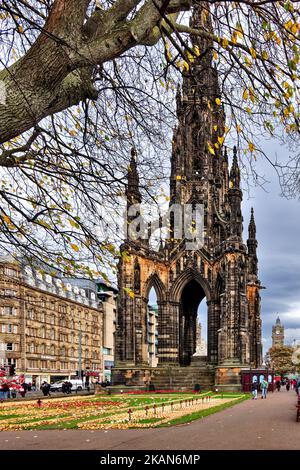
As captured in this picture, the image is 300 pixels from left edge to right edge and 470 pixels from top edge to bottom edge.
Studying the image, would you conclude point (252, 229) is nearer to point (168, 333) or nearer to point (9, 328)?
point (168, 333)

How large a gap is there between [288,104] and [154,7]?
2360 millimetres

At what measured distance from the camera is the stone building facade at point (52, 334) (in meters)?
72.2

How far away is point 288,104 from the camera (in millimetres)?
8719

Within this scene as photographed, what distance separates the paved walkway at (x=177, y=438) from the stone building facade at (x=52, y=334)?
4271 cm

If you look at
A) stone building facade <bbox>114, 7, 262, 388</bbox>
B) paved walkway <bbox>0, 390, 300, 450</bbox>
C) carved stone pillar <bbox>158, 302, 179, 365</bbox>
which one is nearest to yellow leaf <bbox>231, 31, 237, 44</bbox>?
paved walkway <bbox>0, 390, 300, 450</bbox>

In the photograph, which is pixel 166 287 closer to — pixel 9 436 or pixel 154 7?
pixel 9 436

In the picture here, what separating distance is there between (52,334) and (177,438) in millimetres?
69911

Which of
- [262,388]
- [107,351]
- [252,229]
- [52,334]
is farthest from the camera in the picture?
[107,351]

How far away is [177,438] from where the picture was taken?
15.6 m

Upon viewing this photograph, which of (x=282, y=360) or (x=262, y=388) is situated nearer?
(x=262, y=388)

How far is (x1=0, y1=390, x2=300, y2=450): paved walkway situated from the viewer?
14.1m

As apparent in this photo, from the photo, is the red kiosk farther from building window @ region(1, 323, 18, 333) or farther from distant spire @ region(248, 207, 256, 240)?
building window @ region(1, 323, 18, 333)

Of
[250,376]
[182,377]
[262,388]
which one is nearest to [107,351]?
[182,377]

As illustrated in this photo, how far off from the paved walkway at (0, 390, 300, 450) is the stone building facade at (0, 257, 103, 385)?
140 ft
